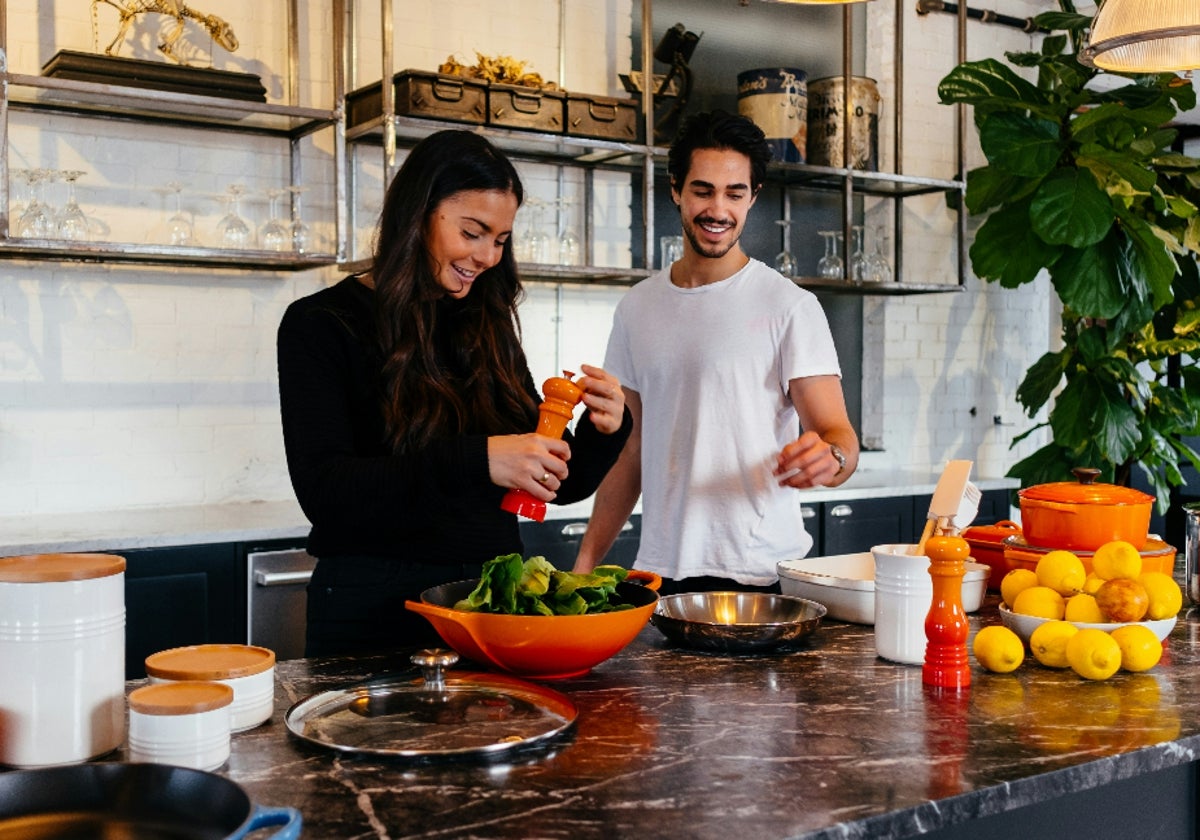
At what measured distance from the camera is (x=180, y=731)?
4.42ft

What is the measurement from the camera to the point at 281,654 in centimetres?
371

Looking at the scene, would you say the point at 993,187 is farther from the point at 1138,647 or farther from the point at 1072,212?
the point at 1138,647

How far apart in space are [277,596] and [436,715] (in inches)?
89.1

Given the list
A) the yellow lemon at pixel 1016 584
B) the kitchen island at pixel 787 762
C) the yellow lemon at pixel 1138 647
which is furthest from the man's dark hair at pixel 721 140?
the yellow lemon at pixel 1138 647

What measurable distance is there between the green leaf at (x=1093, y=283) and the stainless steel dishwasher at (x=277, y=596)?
2.96m

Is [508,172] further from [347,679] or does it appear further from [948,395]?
[948,395]

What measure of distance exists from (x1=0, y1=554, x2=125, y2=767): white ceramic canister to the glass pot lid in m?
0.23

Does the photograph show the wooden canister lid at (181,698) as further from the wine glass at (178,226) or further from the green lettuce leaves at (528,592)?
the wine glass at (178,226)

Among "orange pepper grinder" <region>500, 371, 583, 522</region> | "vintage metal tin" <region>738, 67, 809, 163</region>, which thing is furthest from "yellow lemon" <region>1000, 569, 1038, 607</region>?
"vintage metal tin" <region>738, 67, 809, 163</region>

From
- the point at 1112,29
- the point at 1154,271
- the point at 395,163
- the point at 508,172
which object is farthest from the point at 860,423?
the point at 508,172

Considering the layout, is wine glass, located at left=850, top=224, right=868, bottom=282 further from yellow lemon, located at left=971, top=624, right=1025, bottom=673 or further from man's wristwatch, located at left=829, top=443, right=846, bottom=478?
yellow lemon, located at left=971, top=624, right=1025, bottom=673

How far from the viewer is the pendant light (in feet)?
7.95

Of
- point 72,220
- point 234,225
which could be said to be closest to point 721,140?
point 234,225

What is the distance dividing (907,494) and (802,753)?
365 centimetres
